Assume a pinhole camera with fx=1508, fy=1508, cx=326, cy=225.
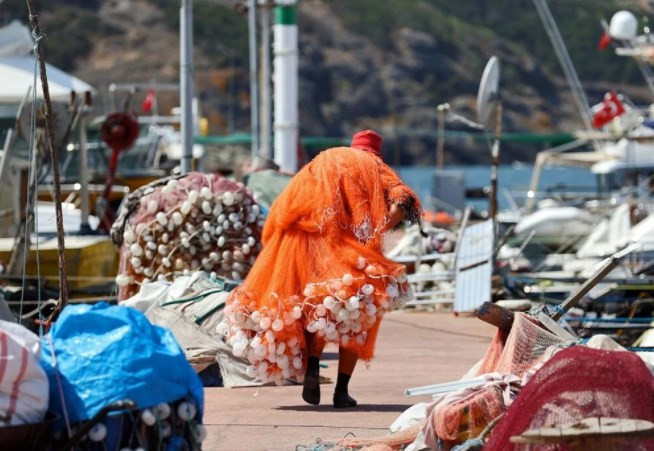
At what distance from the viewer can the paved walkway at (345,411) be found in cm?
738

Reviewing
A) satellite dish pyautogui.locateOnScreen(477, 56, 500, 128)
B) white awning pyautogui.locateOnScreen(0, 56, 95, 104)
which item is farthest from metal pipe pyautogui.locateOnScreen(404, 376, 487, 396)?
white awning pyautogui.locateOnScreen(0, 56, 95, 104)

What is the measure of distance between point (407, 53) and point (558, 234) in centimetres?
8923

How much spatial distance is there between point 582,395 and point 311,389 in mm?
2834

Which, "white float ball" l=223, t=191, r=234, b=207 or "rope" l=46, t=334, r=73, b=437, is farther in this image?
"white float ball" l=223, t=191, r=234, b=207

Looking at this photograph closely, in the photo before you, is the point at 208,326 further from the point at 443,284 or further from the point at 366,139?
the point at 443,284

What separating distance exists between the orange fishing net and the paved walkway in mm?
285

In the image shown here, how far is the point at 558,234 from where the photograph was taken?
84.3 feet

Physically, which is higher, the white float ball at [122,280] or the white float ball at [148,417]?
the white float ball at [148,417]

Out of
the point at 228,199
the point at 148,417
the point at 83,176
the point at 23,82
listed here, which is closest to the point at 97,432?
the point at 148,417

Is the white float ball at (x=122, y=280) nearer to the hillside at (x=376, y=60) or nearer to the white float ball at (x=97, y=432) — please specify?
the white float ball at (x=97, y=432)

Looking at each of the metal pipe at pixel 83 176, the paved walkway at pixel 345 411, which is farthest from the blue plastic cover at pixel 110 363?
the metal pipe at pixel 83 176

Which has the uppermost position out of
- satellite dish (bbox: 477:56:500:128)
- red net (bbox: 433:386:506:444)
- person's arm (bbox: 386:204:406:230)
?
satellite dish (bbox: 477:56:500:128)

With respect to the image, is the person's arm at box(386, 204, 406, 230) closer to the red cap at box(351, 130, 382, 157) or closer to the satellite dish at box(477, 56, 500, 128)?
the red cap at box(351, 130, 382, 157)

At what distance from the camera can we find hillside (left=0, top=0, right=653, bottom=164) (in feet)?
322
